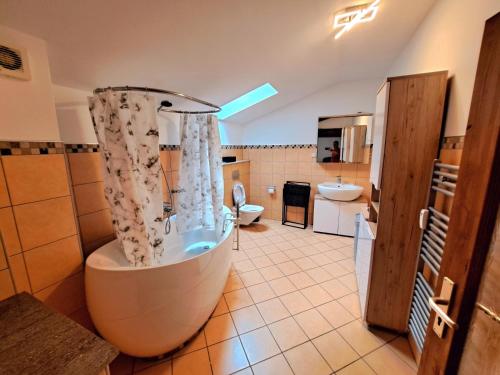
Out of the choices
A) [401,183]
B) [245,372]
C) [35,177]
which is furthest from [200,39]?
[245,372]

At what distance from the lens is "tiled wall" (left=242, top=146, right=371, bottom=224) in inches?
135

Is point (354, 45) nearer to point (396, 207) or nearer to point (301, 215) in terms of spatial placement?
point (396, 207)

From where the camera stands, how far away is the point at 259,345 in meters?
1.54

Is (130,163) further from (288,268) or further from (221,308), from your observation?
(288,268)

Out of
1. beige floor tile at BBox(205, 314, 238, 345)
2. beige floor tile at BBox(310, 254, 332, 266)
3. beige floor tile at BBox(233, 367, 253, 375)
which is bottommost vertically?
beige floor tile at BBox(233, 367, 253, 375)

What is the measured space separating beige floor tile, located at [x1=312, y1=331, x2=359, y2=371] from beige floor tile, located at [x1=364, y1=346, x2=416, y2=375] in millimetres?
104

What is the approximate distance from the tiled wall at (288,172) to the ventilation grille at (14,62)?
321cm

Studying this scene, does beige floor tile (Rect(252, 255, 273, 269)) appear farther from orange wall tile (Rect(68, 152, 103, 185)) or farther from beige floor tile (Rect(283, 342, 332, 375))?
orange wall tile (Rect(68, 152, 103, 185))

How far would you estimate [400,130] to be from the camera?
1356 millimetres

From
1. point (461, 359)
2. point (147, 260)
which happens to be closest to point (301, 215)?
point (147, 260)

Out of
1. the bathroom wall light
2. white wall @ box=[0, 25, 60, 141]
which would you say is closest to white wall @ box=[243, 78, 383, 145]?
the bathroom wall light

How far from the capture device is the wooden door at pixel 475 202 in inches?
20.5

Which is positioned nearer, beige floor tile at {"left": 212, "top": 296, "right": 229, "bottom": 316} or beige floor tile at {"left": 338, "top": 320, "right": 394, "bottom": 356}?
beige floor tile at {"left": 338, "top": 320, "right": 394, "bottom": 356}

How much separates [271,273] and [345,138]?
2.43 metres
